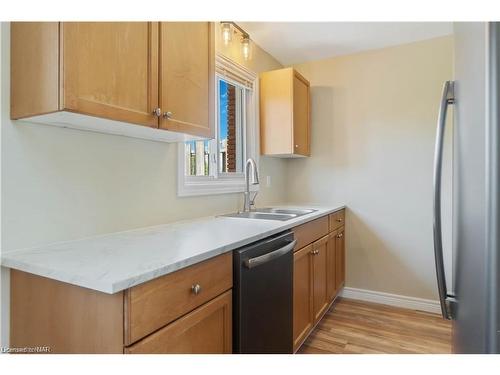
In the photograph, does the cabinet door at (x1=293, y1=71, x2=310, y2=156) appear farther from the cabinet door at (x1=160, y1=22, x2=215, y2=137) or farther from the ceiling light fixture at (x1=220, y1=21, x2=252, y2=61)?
the cabinet door at (x1=160, y1=22, x2=215, y2=137)

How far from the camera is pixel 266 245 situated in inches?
54.2

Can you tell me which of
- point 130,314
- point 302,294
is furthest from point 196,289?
point 302,294

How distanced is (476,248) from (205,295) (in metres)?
0.80

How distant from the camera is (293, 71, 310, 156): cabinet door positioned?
2664 millimetres

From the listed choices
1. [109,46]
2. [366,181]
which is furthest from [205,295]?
[366,181]

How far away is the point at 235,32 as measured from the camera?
2.34 metres

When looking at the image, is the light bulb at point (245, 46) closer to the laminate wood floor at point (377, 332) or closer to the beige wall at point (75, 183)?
the beige wall at point (75, 183)

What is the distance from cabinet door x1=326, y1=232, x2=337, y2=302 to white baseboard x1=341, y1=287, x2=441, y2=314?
41 cm

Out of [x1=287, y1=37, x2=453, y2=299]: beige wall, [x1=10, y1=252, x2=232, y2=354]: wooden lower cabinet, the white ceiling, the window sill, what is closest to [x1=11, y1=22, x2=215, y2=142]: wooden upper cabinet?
the window sill

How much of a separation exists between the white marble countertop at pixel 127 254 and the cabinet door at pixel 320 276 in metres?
0.71

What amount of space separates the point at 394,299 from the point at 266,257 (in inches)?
78.9

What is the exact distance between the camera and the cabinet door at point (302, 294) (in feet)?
5.83

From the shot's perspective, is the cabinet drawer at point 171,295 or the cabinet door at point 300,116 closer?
the cabinet drawer at point 171,295

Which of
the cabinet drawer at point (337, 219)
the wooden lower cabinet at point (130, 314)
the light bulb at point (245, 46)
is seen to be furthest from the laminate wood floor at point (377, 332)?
the light bulb at point (245, 46)
